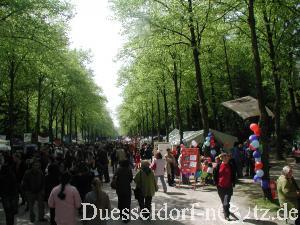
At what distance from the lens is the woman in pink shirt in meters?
7.76

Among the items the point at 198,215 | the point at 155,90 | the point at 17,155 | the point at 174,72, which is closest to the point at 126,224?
the point at 198,215

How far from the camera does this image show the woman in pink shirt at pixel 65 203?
305 inches

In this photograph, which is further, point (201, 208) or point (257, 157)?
point (257, 157)

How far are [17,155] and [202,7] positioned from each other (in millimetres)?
11289

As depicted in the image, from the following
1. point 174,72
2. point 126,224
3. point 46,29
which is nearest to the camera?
point 126,224

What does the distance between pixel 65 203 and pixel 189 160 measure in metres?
12.4

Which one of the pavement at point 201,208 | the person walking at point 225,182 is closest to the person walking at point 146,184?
the pavement at point 201,208

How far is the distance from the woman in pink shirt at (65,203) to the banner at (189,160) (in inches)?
Answer: 474

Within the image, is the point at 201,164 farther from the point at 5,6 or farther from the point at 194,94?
the point at 194,94

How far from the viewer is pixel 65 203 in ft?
25.5

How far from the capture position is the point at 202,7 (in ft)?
67.8

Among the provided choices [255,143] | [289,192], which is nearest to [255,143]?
[255,143]

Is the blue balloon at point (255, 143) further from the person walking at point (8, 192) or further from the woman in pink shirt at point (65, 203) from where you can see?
the woman in pink shirt at point (65, 203)

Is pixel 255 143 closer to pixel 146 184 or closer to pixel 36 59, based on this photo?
pixel 146 184
